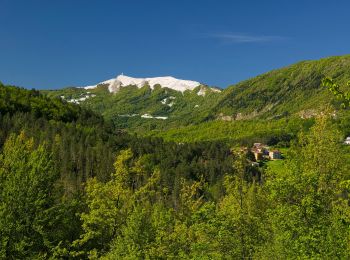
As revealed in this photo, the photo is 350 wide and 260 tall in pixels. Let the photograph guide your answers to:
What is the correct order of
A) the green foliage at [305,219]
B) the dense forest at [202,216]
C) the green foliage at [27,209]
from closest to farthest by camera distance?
the green foliage at [305,219], the dense forest at [202,216], the green foliage at [27,209]

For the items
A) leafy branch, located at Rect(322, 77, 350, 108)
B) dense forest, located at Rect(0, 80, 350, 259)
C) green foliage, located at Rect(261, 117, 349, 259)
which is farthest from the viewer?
dense forest, located at Rect(0, 80, 350, 259)

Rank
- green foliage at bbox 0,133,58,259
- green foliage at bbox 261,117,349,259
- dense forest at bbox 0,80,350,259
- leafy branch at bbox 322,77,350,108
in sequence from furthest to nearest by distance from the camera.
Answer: green foliage at bbox 0,133,58,259, dense forest at bbox 0,80,350,259, green foliage at bbox 261,117,349,259, leafy branch at bbox 322,77,350,108

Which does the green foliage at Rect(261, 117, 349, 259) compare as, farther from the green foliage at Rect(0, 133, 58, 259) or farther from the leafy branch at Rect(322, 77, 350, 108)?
the green foliage at Rect(0, 133, 58, 259)

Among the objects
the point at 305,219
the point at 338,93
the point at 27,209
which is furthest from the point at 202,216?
the point at 27,209

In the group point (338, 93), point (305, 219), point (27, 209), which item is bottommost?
point (27, 209)

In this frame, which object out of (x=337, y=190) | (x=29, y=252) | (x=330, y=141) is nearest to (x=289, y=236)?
(x=337, y=190)

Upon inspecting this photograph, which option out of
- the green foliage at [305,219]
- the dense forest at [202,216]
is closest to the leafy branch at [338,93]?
the dense forest at [202,216]

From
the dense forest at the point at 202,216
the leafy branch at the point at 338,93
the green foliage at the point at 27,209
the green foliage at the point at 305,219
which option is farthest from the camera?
the green foliage at the point at 27,209

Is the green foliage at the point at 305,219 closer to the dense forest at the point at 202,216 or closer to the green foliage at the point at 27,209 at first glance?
the dense forest at the point at 202,216

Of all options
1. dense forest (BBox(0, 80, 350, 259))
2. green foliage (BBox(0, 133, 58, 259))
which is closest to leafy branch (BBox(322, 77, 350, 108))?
dense forest (BBox(0, 80, 350, 259))

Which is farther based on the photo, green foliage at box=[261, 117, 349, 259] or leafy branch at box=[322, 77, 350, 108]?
green foliage at box=[261, 117, 349, 259]

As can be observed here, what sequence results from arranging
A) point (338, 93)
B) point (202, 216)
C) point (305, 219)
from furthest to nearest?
point (202, 216) → point (305, 219) → point (338, 93)

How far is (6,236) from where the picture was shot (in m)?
38.5

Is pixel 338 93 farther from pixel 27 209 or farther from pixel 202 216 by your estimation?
pixel 27 209
